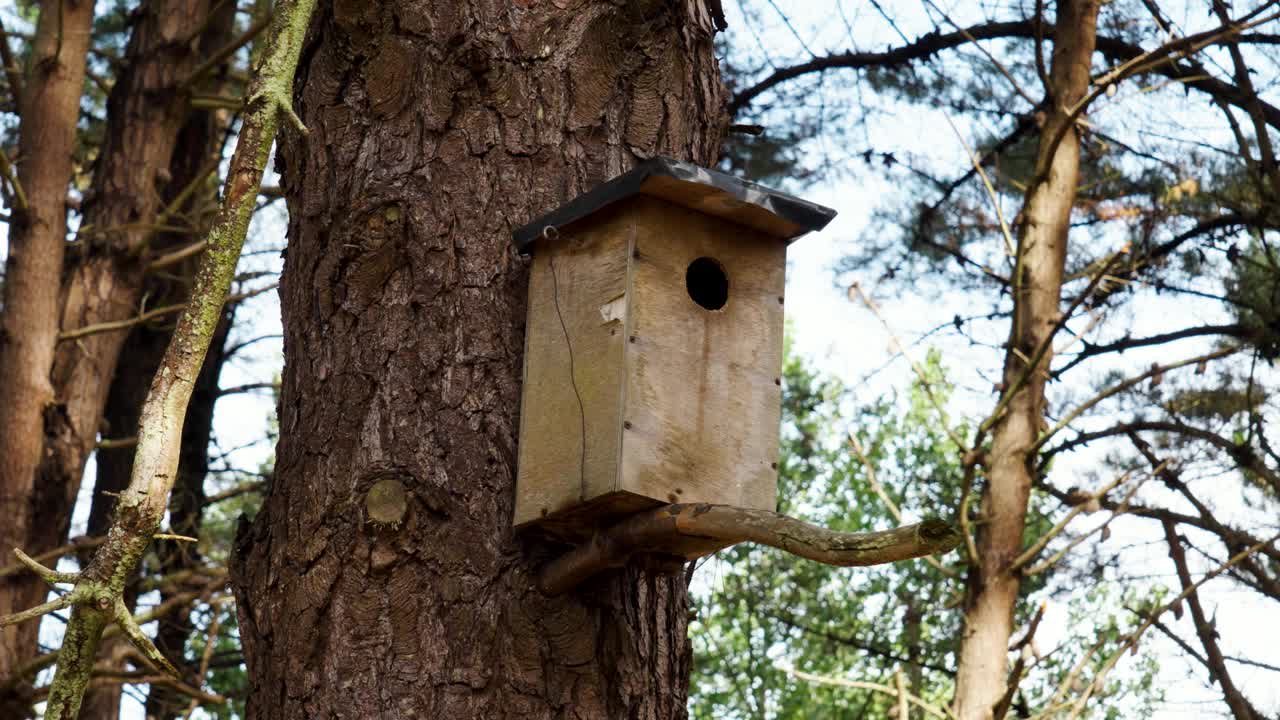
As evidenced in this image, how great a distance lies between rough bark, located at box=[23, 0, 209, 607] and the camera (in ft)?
20.3

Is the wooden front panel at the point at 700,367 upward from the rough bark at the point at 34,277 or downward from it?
downward

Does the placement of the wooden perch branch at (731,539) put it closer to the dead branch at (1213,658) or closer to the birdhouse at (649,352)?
the birdhouse at (649,352)

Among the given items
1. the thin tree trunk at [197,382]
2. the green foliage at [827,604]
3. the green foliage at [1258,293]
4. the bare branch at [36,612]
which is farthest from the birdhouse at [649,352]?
the green foliage at [827,604]

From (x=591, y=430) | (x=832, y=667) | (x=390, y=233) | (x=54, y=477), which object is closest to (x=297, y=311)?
(x=390, y=233)

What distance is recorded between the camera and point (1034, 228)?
20.0ft

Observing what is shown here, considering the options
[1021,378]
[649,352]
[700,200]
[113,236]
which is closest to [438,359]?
[649,352]

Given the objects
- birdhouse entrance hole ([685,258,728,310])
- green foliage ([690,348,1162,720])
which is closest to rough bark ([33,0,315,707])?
birdhouse entrance hole ([685,258,728,310])

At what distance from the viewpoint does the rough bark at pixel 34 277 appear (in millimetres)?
5832

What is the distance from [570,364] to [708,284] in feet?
1.06

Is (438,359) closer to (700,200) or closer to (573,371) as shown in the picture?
(573,371)

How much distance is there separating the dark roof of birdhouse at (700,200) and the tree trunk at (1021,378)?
322cm

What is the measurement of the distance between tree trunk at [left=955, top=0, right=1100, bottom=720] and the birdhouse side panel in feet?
11.1

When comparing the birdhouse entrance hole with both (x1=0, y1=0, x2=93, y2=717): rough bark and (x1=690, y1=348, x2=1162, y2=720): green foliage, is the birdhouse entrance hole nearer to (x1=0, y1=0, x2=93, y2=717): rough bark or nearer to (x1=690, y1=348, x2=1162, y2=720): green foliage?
(x1=0, y1=0, x2=93, y2=717): rough bark

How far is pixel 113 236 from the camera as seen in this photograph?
664cm
